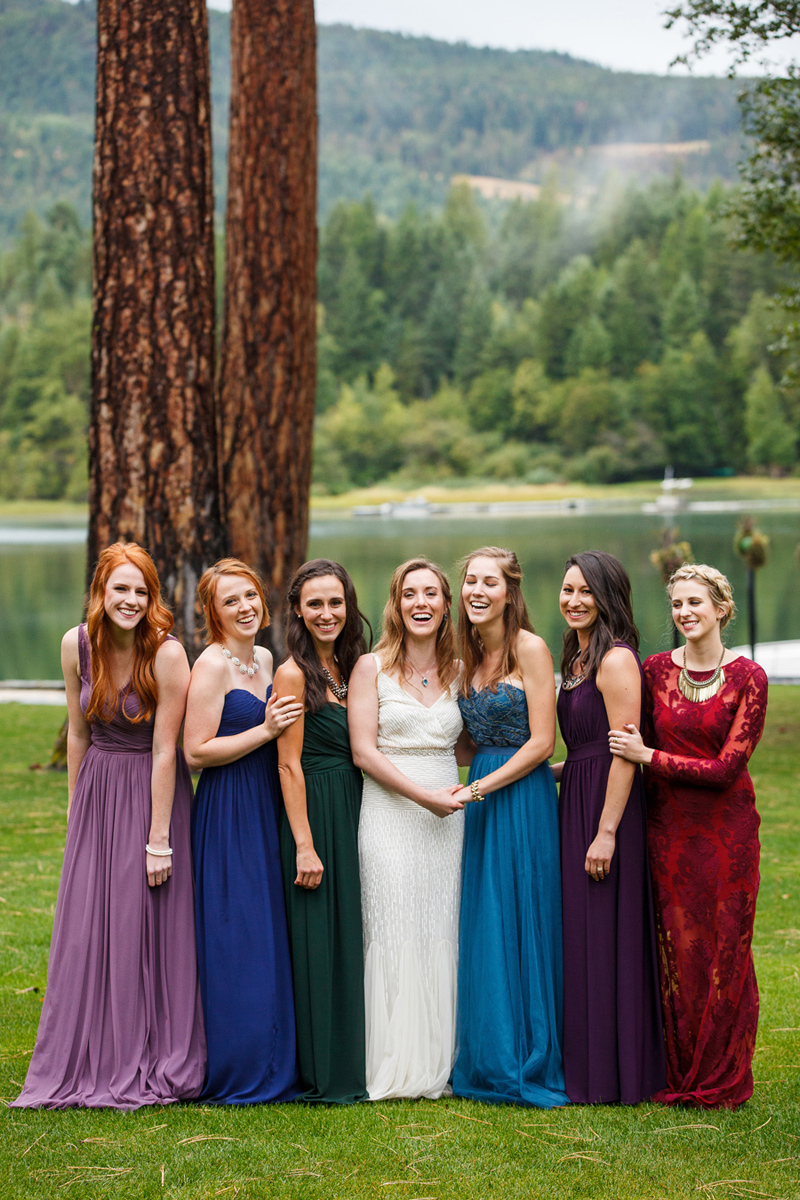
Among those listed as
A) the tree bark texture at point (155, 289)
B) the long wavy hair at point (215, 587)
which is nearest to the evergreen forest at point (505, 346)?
the tree bark texture at point (155, 289)

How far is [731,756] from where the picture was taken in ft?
12.9

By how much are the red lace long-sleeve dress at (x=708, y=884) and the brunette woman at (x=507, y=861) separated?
1.23 ft

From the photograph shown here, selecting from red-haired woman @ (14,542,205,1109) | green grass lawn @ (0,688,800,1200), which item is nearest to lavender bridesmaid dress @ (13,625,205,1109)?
red-haired woman @ (14,542,205,1109)

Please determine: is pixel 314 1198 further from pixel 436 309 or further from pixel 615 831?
pixel 436 309

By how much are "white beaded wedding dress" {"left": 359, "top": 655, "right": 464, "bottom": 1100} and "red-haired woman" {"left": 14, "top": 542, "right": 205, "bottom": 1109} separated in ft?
2.03

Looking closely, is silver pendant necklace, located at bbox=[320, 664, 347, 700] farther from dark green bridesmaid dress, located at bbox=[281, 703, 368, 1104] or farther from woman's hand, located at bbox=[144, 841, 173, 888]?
woman's hand, located at bbox=[144, 841, 173, 888]

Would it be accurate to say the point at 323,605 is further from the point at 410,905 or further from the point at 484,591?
the point at 410,905

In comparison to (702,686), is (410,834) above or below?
below

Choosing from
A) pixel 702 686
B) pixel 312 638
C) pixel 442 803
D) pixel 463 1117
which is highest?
pixel 312 638

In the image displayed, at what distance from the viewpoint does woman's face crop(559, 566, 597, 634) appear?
415 cm

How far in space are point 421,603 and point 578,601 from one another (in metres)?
0.54

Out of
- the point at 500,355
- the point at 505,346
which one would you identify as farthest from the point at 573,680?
the point at 505,346

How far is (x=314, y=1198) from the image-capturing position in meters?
3.39

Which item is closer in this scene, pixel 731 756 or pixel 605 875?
pixel 731 756
